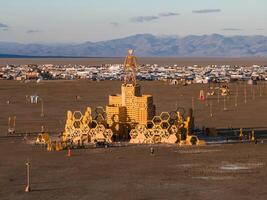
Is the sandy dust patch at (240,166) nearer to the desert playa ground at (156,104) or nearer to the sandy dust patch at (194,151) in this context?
the sandy dust patch at (194,151)

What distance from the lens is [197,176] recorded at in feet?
88.3

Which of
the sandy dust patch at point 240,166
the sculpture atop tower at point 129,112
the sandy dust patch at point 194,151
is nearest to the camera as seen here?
the sandy dust patch at point 240,166

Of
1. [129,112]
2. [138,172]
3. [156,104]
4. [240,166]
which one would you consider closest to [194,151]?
[240,166]

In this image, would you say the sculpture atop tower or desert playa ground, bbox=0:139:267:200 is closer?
desert playa ground, bbox=0:139:267:200

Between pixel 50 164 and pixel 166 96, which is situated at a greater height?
pixel 166 96

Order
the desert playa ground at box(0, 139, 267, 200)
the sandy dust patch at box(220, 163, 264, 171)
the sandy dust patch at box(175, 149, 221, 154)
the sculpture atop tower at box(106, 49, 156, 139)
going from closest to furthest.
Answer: the desert playa ground at box(0, 139, 267, 200) < the sandy dust patch at box(220, 163, 264, 171) < the sandy dust patch at box(175, 149, 221, 154) < the sculpture atop tower at box(106, 49, 156, 139)

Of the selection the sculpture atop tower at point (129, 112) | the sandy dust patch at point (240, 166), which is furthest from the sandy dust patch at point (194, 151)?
the sculpture atop tower at point (129, 112)

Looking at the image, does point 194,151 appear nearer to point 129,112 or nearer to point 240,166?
point 240,166

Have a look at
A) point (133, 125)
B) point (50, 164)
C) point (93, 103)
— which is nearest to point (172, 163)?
point (50, 164)

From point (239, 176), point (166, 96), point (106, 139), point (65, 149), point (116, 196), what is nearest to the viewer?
point (116, 196)

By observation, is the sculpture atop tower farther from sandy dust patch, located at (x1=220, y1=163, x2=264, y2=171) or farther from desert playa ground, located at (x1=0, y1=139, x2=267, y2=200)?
sandy dust patch, located at (x1=220, y1=163, x2=264, y2=171)

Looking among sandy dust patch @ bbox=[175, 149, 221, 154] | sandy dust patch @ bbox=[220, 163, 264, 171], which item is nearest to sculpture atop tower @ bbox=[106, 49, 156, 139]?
sandy dust patch @ bbox=[175, 149, 221, 154]

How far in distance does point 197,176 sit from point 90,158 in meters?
6.58

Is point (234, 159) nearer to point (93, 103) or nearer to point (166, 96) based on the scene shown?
point (93, 103)
